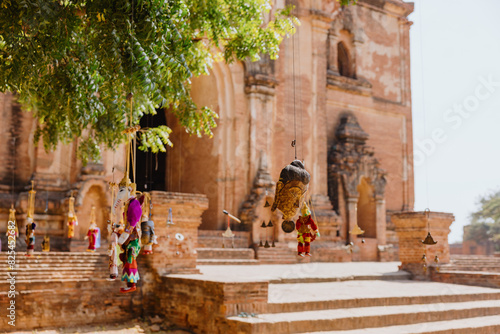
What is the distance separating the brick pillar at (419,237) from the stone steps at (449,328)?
3224mm

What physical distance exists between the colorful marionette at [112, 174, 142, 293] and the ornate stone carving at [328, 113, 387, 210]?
13.6 metres

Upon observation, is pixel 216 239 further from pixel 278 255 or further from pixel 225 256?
pixel 278 255

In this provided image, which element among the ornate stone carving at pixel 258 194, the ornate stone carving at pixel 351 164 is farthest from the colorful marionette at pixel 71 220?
the ornate stone carving at pixel 351 164

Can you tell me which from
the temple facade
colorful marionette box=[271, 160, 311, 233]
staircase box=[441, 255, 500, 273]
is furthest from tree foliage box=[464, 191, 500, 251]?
colorful marionette box=[271, 160, 311, 233]

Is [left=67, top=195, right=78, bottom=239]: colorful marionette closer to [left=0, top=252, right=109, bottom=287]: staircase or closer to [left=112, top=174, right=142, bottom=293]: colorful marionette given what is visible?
[left=0, top=252, right=109, bottom=287]: staircase

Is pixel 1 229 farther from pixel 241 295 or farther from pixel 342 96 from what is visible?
pixel 342 96

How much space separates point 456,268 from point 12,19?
1051 cm

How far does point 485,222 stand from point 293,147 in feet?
69.5

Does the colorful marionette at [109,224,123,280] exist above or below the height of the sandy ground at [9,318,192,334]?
above

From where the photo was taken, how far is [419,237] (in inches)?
493

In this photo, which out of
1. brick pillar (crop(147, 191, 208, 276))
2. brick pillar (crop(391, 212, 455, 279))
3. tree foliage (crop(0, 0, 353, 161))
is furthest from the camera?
brick pillar (crop(391, 212, 455, 279))

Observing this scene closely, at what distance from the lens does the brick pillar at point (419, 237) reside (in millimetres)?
12391

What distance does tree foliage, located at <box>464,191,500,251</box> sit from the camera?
3272 centimetres

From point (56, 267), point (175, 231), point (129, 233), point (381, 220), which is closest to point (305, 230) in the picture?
point (129, 233)
